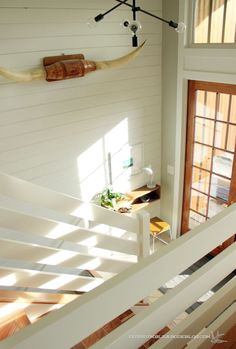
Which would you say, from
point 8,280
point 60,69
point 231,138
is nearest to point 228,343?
point 8,280

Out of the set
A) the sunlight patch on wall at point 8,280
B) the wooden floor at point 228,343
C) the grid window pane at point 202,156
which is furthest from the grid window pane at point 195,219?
the wooden floor at point 228,343

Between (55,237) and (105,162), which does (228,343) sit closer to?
(55,237)

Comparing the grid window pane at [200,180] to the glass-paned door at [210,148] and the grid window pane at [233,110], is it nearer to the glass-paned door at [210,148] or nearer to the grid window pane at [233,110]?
the glass-paned door at [210,148]

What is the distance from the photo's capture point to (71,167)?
3.79 meters

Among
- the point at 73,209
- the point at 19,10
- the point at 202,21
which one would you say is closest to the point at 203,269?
the point at 73,209

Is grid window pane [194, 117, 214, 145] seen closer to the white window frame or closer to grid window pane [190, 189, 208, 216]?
grid window pane [190, 189, 208, 216]

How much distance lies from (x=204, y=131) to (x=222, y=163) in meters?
0.50

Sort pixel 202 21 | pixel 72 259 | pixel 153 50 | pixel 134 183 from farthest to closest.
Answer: pixel 134 183 < pixel 153 50 < pixel 202 21 < pixel 72 259

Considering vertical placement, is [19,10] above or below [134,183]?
above

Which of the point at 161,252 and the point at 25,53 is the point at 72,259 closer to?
the point at 161,252

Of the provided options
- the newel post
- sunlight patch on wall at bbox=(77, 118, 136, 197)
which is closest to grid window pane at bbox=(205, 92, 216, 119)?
sunlight patch on wall at bbox=(77, 118, 136, 197)

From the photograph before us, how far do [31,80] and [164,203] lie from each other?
2866 millimetres

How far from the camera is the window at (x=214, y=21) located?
329 cm

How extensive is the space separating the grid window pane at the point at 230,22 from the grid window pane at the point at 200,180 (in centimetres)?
174
